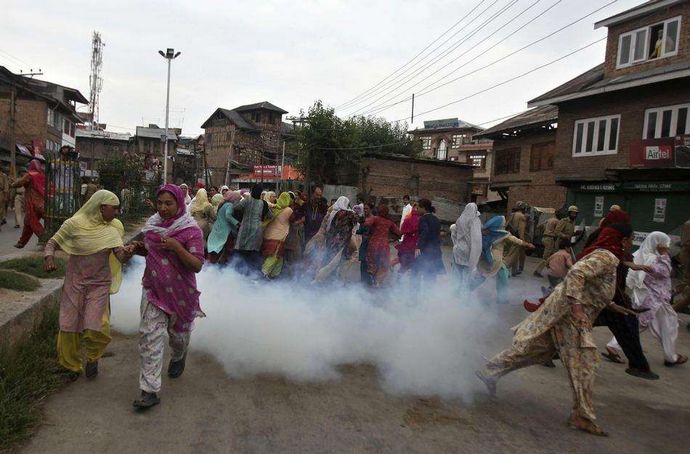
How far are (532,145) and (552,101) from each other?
5810mm

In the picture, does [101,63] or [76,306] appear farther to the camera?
[101,63]

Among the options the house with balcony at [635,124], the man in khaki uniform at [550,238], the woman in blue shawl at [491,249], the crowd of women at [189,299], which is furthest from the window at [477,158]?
the crowd of women at [189,299]

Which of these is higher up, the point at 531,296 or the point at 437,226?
the point at 437,226

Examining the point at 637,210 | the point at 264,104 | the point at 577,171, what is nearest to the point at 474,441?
the point at 637,210

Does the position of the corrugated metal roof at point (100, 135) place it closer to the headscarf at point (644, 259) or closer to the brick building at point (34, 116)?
the brick building at point (34, 116)

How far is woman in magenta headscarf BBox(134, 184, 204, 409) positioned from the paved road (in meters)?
0.35

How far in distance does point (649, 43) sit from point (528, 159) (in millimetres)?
9342

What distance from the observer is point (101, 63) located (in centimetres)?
6925

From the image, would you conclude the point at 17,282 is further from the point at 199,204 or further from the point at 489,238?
the point at 489,238

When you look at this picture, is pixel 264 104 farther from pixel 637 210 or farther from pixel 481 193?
pixel 637 210

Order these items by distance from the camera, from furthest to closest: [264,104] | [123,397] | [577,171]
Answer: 1. [264,104]
2. [577,171]
3. [123,397]

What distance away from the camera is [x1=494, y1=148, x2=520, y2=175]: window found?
2866 centimetres

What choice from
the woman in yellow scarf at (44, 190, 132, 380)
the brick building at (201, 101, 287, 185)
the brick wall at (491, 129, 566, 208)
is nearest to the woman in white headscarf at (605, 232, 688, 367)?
the woman in yellow scarf at (44, 190, 132, 380)

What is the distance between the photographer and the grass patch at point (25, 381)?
10.4 feet
